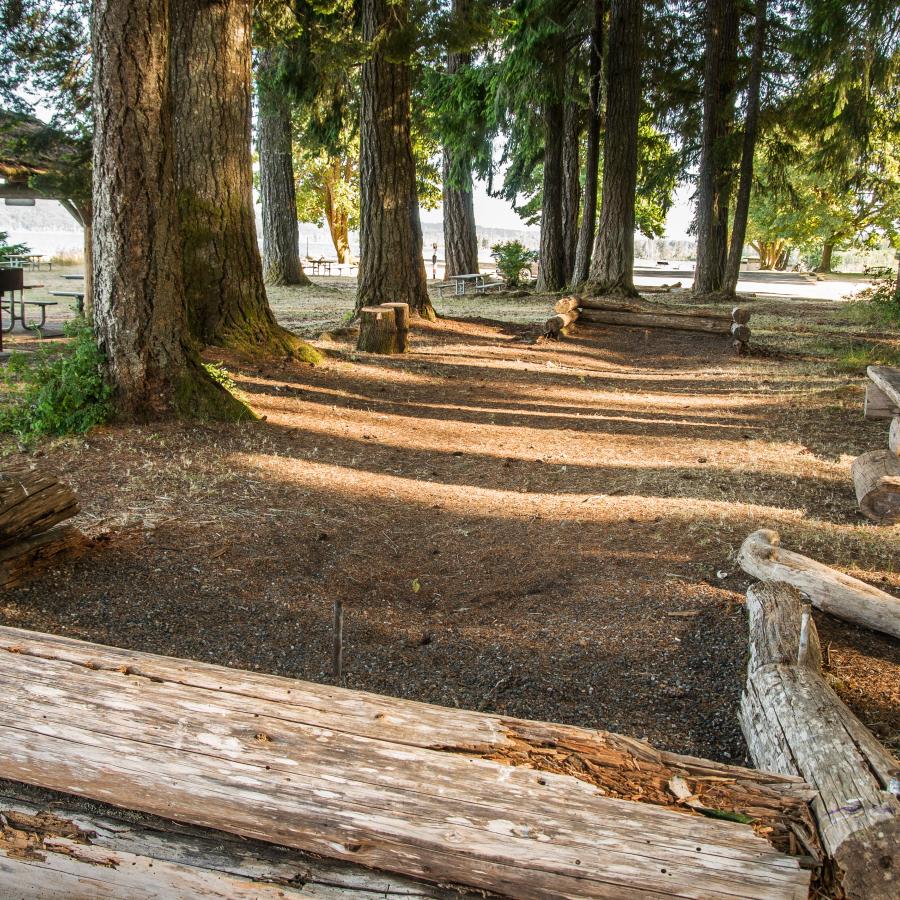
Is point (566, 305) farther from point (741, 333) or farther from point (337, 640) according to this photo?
point (337, 640)

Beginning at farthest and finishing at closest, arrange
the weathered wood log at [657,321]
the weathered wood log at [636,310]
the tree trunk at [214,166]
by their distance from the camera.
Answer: the weathered wood log at [636,310] → the weathered wood log at [657,321] → the tree trunk at [214,166]

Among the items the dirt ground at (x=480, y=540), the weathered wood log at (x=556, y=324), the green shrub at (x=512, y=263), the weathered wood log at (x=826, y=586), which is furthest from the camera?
the green shrub at (x=512, y=263)

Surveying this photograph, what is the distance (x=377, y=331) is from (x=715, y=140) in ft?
48.8

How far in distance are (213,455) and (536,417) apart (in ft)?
12.9

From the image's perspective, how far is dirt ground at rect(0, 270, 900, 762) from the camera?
13.4 feet

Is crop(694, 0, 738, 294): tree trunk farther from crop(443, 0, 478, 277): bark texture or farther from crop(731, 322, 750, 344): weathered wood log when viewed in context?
crop(731, 322, 750, 344): weathered wood log

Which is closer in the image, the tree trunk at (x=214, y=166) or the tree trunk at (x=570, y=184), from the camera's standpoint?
the tree trunk at (x=214, y=166)

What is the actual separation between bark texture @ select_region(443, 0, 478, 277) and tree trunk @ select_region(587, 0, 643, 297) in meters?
5.33

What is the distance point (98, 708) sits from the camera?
267cm

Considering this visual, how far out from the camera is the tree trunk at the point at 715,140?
22094 millimetres

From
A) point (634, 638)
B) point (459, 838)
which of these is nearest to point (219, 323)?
A: point (634, 638)

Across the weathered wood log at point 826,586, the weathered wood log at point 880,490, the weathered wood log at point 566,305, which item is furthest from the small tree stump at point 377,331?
the weathered wood log at point 826,586

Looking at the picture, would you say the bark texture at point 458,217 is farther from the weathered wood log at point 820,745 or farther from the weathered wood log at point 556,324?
the weathered wood log at point 820,745

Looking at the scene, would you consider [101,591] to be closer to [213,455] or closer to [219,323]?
[213,455]
